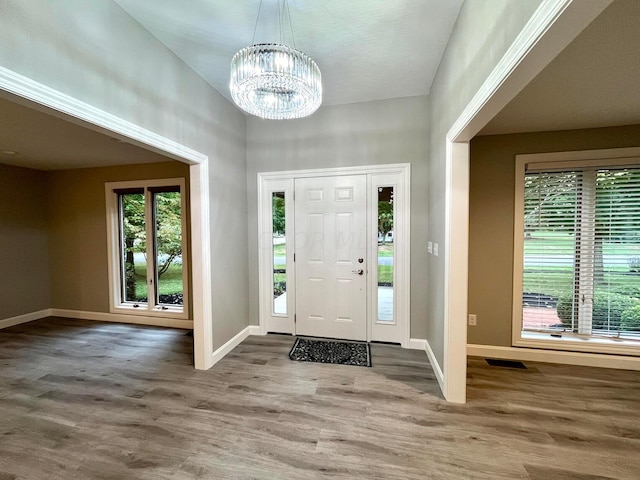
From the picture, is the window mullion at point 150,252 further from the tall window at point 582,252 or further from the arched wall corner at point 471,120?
the tall window at point 582,252

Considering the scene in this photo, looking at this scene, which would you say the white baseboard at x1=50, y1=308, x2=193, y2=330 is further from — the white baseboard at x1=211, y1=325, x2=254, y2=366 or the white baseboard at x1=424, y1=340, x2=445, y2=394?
the white baseboard at x1=424, y1=340, x2=445, y2=394

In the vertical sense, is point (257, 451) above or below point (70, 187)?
below

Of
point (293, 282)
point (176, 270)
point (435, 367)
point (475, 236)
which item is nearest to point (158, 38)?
point (293, 282)

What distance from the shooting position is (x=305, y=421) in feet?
6.15

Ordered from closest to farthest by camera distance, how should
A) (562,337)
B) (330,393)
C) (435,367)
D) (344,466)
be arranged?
(344,466) < (330,393) < (435,367) < (562,337)

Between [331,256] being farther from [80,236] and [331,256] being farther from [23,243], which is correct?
[23,243]

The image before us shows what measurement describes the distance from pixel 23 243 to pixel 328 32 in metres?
5.57

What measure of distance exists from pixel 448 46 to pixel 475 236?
6.12ft

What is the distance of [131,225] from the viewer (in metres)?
4.19

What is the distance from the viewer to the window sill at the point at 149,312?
12.7 feet

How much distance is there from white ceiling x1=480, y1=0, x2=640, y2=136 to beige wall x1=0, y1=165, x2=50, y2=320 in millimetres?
6719

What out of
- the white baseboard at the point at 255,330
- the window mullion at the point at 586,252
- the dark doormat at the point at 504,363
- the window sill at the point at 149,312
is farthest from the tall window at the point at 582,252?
the window sill at the point at 149,312

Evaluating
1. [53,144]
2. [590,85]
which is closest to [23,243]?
[53,144]

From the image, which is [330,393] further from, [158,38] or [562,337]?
[158,38]
